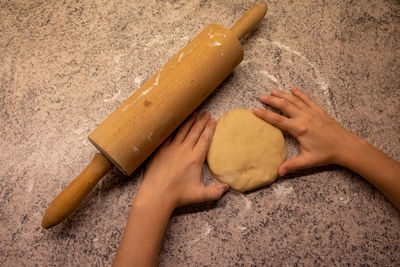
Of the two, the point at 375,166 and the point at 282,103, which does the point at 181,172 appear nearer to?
the point at 282,103

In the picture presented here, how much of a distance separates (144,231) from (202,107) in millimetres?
496

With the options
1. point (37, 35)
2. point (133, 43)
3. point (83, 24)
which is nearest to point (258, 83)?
point (133, 43)

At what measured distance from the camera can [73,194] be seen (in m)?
0.86

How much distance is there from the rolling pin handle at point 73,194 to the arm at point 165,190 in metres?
0.15

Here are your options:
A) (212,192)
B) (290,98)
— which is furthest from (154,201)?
(290,98)

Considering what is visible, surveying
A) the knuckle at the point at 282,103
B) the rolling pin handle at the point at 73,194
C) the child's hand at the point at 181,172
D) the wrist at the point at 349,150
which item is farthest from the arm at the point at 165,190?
the wrist at the point at 349,150

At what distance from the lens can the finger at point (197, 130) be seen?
1011 millimetres

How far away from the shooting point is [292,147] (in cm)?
108

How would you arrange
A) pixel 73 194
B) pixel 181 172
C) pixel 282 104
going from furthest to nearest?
pixel 282 104 < pixel 181 172 < pixel 73 194

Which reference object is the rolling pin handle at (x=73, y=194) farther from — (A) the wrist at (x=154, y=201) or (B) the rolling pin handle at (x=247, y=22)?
(B) the rolling pin handle at (x=247, y=22)

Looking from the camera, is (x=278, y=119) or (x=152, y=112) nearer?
(x=152, y=112)

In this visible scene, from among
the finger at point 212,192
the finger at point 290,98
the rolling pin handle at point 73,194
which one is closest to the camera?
the rolling pin handle at point 73,194

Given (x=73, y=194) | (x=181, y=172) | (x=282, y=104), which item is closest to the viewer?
(x=73, y=194)

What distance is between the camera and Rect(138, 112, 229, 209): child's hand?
0.94m
